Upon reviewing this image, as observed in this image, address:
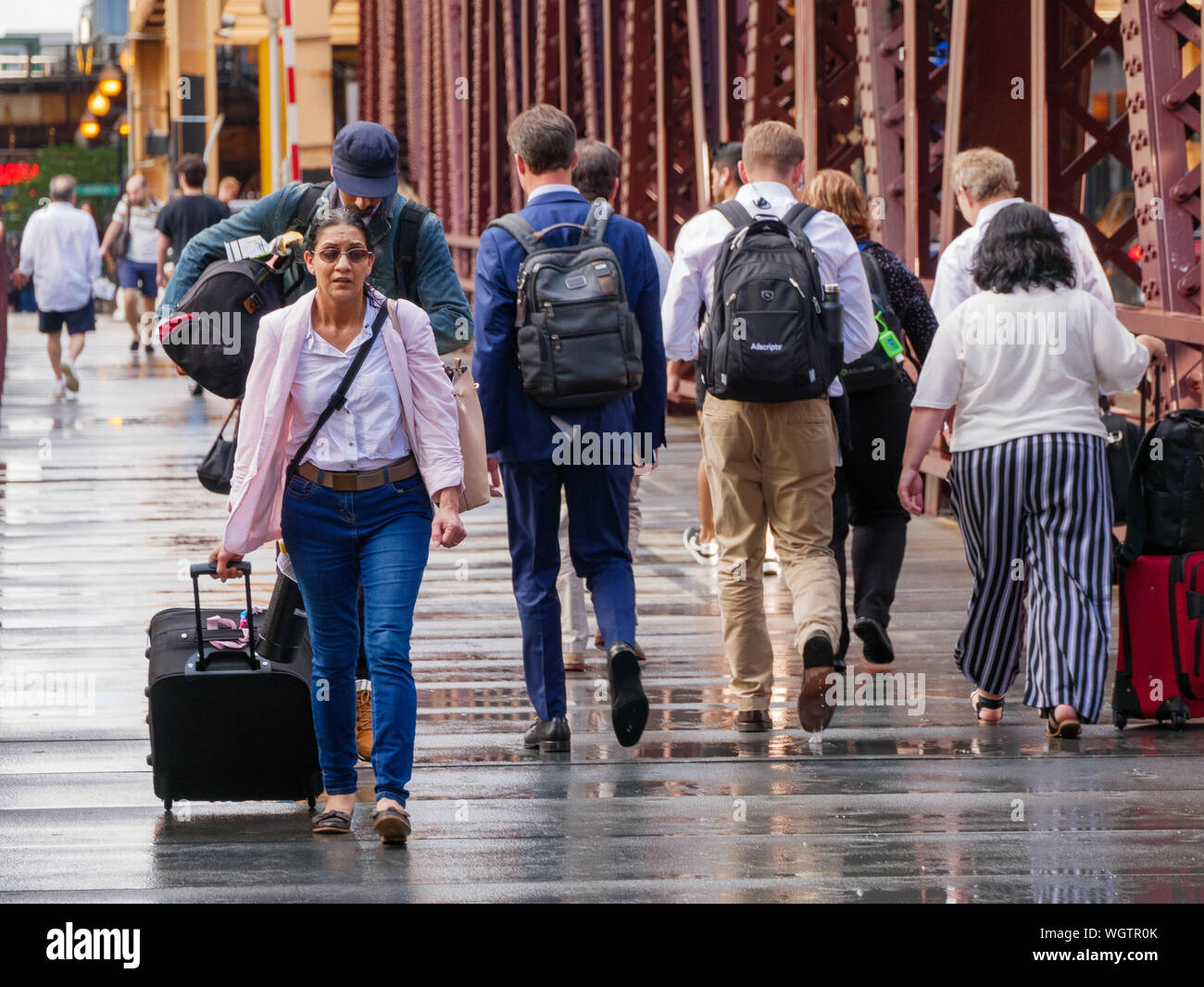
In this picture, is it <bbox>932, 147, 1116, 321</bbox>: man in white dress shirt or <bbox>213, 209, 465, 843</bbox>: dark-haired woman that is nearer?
<bbox>213, 209, 465, 843</bbox>: dark-haired woman

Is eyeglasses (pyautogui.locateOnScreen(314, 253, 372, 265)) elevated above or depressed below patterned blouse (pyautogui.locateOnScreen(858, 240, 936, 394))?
below

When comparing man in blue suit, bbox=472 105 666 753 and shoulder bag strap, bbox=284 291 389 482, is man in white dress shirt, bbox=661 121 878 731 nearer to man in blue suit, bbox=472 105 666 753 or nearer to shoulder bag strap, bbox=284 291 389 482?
man in blue suit, bbox=472 105 666 753

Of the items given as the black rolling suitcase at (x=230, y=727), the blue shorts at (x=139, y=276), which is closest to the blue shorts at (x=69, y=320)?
the blue shorts at (x=139, y=276)

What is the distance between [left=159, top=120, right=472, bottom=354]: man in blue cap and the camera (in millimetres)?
5887

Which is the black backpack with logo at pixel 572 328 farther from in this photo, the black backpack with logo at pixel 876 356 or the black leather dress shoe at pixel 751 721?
the black backpack with logo at pixel 876 356

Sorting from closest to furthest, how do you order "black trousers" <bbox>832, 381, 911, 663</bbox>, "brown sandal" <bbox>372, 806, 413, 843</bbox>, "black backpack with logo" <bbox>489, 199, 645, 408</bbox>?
"brown sandal" <bbox>372, 806, 413, 843</bbox>
"black backpack with logo" <bbox>489, 199, 645, 408</bbox>
"black trousers" <bbox>832, 381, 911, 663</bbox>

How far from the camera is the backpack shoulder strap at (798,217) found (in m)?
6.40

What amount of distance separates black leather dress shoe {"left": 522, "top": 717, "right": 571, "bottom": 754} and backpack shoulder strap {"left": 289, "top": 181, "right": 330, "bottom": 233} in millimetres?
1669

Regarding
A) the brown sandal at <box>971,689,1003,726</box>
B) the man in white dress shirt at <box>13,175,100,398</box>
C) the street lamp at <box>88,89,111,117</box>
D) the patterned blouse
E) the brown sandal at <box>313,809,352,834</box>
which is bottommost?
the brown sandal at <box>313,809,352,834</box>

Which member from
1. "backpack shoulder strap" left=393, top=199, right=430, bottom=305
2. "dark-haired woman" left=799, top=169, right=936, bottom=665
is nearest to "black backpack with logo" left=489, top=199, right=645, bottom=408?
"backpack shoulder strap" left=393, top=199, right=430, bottom=305

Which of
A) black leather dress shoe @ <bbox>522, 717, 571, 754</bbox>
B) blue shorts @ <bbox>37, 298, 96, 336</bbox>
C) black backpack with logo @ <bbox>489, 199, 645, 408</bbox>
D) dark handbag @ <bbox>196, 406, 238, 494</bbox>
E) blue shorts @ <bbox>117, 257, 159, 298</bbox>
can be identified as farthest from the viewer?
blue shorts @ <bbox>117, 257, 159, 298</bbox>

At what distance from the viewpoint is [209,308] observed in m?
5.71

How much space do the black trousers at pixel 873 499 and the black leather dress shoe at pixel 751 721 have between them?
75 cm
